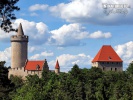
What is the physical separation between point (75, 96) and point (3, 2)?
61525 mm

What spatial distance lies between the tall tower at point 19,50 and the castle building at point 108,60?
18.9 meters

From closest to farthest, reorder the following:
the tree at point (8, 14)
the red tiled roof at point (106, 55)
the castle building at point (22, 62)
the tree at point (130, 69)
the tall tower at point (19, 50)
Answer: the tree at point (8, 14) < the tree at point (130, 69) < the castle building at point (22, 62) < the tall tower at point (19, 50) < the red tiled roof at point (106, 55)

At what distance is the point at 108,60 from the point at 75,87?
38.3 metres

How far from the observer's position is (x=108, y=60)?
397 feet

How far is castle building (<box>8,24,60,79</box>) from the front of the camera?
369ft

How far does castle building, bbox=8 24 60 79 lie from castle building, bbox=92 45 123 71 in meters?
13.7

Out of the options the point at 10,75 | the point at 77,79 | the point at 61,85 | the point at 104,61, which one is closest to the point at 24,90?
the point at 61,85

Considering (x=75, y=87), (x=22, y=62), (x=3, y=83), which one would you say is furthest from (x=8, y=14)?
(x=22, y=62)

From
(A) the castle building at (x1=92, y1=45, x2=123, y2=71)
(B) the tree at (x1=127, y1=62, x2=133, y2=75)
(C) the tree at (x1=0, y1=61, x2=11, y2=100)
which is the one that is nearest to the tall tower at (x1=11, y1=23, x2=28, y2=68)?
(A) the castle building at (x1=92, y1=45, x2=123, y2=71)

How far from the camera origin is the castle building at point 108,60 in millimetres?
120812

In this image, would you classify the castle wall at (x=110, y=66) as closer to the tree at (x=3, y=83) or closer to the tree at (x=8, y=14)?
the tree at (x=3, y=83)

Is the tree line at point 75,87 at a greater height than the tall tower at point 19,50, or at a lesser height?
lesser

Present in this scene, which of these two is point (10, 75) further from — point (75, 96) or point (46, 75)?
point (75, 96)

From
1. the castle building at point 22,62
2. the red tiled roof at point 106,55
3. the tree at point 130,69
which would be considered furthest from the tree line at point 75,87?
the red tiled roof at point 106,55
